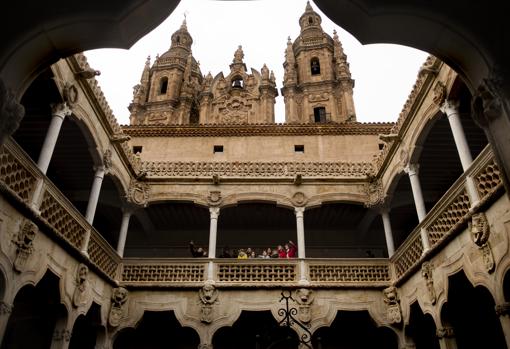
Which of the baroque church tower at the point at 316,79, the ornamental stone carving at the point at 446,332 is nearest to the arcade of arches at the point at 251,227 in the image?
the ornamental stone carving at the point at 446,332

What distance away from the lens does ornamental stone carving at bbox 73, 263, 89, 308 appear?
9.89 metres

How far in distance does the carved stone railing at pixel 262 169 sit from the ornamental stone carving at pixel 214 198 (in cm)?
67

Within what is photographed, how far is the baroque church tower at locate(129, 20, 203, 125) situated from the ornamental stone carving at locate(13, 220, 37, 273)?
20521 mm

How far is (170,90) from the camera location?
30.3 m

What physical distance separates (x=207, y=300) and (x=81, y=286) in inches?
146

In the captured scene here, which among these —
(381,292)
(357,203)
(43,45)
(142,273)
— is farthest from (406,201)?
(43,45)

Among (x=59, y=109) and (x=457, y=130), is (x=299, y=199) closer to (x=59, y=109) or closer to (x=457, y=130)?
→ (x=457, y=130)

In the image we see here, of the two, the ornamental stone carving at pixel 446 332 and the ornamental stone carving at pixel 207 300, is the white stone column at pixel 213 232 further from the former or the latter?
the ornamental stone carving at pixel 446 332

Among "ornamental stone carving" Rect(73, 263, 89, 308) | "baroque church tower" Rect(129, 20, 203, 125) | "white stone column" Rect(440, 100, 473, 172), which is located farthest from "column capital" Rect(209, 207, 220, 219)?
"baroque church tower" Rect(129, 20, 203, 125)

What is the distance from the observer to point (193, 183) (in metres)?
14.3

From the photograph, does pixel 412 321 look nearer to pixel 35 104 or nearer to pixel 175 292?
pixel 175 292

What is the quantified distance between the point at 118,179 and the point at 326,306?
746 centimetres

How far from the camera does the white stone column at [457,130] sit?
855 centimetres

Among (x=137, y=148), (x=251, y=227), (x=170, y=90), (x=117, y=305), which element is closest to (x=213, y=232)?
(x=251, y=227)
